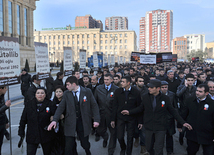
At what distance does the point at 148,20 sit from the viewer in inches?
7072

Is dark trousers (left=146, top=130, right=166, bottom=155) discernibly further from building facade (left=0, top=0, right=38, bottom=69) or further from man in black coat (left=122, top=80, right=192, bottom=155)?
building facade (left=0, top=0, right=38, bottom=69)

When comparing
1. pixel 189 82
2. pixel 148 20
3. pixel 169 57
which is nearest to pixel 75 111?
pixel 189 82

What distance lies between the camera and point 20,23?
3431 cm

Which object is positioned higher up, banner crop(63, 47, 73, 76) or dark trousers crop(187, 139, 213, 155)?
banner crop(63, 47, 73, 76)

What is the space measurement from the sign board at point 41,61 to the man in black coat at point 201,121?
4837 millimetres

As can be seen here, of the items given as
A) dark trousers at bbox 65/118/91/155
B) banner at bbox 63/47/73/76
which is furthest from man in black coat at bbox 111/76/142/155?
banner at bbox 63/47/73/76

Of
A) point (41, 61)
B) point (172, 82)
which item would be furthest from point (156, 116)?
point (41, 61)

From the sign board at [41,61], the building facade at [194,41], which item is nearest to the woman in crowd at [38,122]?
the sign board at [41,61]

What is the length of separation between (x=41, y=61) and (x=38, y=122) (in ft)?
12.5

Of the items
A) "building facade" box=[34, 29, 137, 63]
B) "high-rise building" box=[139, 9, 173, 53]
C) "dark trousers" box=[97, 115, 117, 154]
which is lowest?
"dark trousers" box=[97, 115, 117, 154]

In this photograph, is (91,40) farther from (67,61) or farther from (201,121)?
(201,121)

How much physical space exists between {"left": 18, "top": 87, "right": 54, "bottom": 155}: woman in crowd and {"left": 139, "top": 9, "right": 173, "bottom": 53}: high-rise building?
561 feet

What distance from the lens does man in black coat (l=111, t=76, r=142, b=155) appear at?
4.65 metres

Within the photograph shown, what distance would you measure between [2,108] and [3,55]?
1254 millimetres
